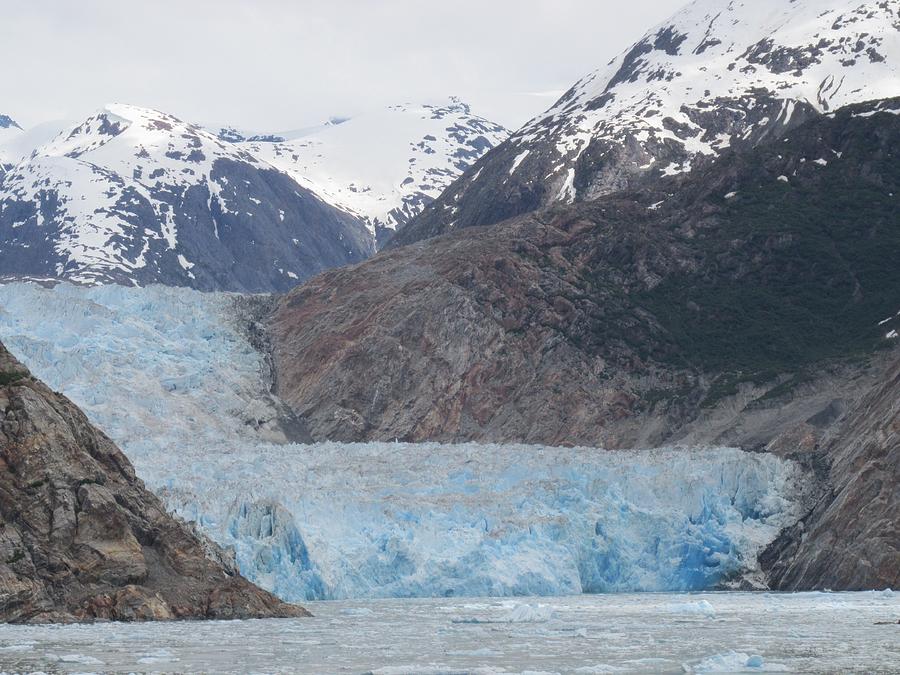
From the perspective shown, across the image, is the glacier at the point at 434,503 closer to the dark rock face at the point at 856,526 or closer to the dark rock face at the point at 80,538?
the dark rock face at the point at 856,526

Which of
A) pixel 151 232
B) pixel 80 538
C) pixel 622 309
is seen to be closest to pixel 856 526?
pixel 80 538

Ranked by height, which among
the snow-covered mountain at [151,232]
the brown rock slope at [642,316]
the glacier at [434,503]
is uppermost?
the snow-covered mountain at [151,232]

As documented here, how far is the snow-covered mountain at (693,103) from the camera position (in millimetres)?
125812

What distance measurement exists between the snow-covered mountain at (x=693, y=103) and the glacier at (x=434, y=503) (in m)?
63.2

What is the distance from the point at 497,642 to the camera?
3247 cm

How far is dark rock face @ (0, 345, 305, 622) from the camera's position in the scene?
34.2 metres

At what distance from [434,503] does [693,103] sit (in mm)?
86616

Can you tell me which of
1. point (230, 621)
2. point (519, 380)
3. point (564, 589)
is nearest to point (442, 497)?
point (564, 589)

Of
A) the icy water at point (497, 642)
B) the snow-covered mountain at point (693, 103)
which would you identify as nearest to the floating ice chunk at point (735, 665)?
the icy water at point (497, 642)

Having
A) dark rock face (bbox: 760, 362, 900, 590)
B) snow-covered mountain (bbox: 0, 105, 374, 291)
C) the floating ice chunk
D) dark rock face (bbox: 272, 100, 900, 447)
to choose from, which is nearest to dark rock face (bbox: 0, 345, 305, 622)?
the floating ice chunk

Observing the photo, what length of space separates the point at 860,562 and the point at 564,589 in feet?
35.5

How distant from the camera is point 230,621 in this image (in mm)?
36625

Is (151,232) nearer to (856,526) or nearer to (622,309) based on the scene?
(622,309)

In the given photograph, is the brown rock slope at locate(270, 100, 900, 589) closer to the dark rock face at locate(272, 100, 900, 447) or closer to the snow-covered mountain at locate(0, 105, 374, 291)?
the dark rock face at locate(272, 100, 900, 447)
